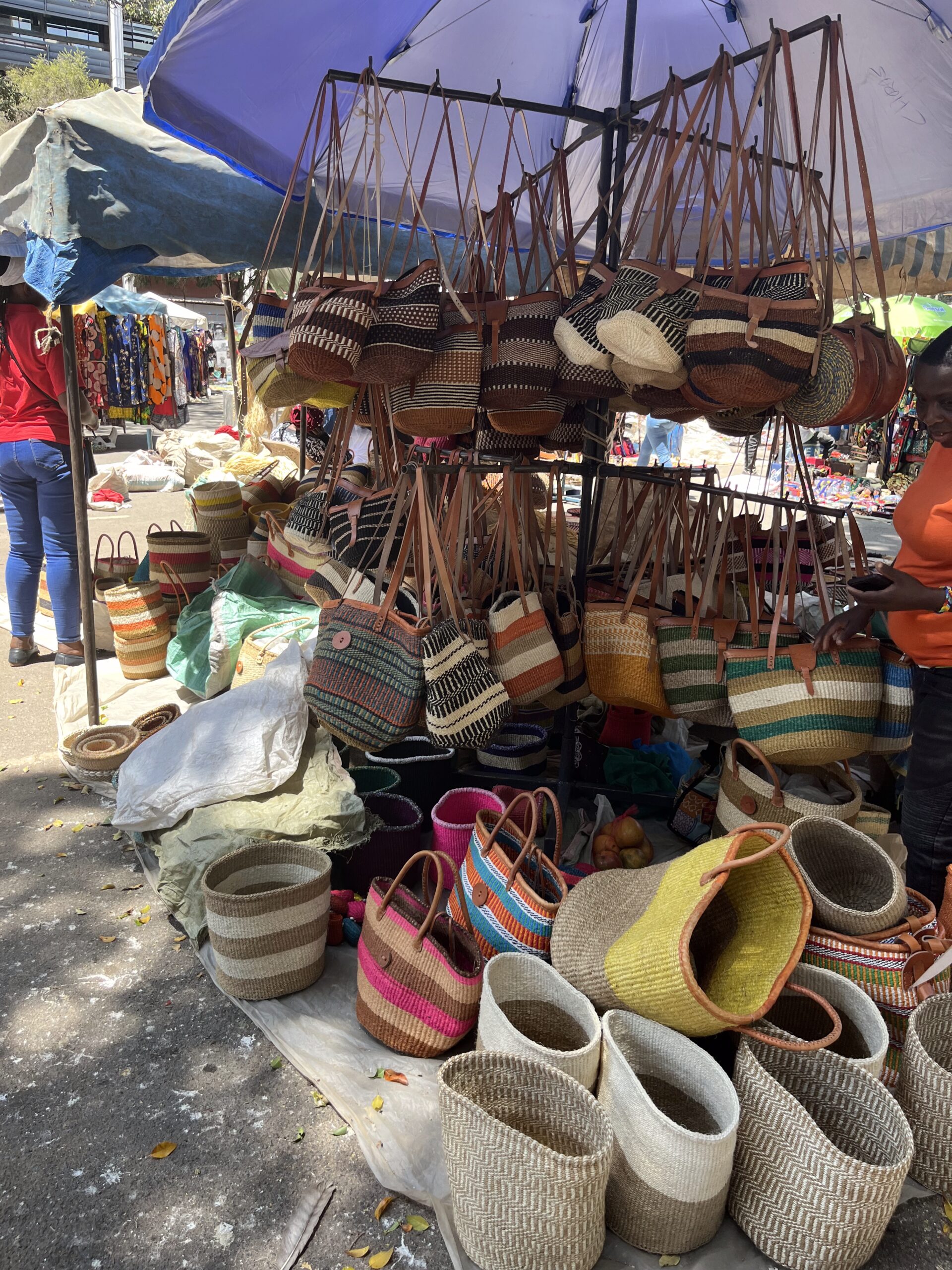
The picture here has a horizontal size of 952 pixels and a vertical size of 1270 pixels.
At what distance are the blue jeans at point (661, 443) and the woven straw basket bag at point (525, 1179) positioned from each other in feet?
35.0

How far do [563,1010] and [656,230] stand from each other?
1985 millimetres

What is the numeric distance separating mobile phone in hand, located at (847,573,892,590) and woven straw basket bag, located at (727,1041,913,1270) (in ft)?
3.65

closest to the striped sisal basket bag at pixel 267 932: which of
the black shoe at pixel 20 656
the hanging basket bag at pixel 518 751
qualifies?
the hanging basket bag at pixel 518 751

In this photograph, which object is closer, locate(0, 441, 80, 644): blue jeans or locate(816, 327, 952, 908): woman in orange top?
locate(816, 327, 952, 908): woman in orange top

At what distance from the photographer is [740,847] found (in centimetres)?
170

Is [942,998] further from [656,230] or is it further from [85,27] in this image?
[85,27]

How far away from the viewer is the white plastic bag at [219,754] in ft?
8.66

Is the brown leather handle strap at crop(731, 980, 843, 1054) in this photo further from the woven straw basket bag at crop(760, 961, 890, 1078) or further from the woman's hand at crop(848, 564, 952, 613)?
the woman's hand at crop(848, 564, 952, 613)

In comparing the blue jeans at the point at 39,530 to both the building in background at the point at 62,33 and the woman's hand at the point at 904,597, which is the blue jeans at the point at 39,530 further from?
the building in background at the point at 62,33

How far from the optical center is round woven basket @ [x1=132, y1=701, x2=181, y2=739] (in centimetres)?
344

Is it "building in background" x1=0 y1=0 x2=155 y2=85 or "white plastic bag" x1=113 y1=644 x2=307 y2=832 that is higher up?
"building in background" x1=0 y1=0 x2=155 y2=85

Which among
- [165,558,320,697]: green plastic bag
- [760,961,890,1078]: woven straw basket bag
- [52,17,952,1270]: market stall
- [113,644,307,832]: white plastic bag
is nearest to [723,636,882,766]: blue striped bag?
[52,17,952,1270]: market stall

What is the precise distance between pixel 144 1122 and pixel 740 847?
1.39 m

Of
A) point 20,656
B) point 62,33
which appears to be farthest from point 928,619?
point 62,33
